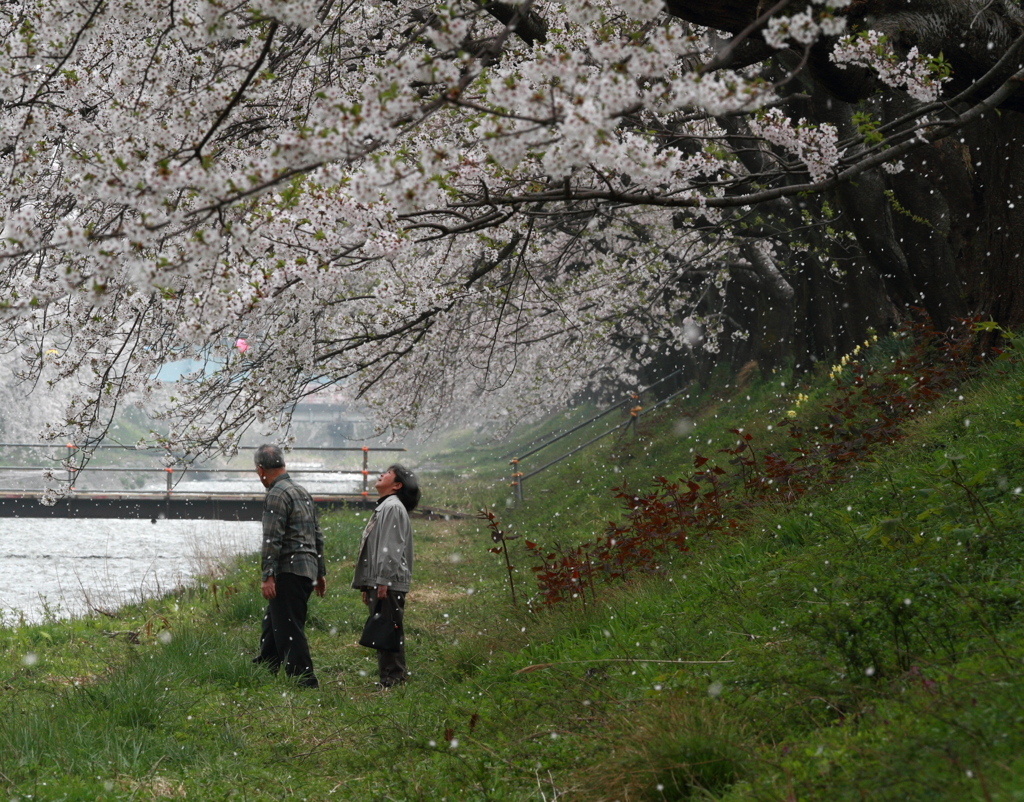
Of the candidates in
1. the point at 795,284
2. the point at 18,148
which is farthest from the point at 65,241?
the point at 795,284

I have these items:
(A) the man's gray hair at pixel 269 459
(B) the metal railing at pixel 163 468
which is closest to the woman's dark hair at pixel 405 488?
(A) the man's gray hair at pixel 269 459

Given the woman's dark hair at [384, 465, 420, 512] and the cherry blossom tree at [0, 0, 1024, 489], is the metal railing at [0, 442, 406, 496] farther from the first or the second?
the woman's dark hair at [384, 465, 420, 512]

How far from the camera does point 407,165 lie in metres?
3.88

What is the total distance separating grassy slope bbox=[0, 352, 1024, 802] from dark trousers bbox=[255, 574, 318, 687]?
238 millimetres

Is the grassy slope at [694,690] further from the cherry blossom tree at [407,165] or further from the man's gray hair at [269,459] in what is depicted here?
the cherry blossom tree at [407,165]

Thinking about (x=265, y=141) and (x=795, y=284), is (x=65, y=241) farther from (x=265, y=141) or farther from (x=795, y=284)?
(x=795, y=284)

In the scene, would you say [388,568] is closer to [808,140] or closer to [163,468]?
[808,140]

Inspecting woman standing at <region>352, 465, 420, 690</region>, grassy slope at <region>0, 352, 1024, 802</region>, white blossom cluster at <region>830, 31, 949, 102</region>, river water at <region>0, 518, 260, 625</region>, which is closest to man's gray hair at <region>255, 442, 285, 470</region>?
woman standing at <region>352, 465, 420, 690</region>

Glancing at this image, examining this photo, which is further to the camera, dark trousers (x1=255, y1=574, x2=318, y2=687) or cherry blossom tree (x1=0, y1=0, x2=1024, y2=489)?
dark trousers (x1=255, y1=574, x2=318, y2=687)

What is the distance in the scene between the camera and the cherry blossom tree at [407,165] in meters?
3.32

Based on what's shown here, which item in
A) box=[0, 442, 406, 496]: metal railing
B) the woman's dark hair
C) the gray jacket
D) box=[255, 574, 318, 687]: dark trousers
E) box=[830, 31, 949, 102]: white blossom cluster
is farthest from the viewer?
box=[0, 442, 406, 496]: metal railing

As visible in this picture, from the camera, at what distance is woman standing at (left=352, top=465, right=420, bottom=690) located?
6.26 metres

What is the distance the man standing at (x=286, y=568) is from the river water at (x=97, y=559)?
14.9 feet

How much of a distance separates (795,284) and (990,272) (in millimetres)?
6255
